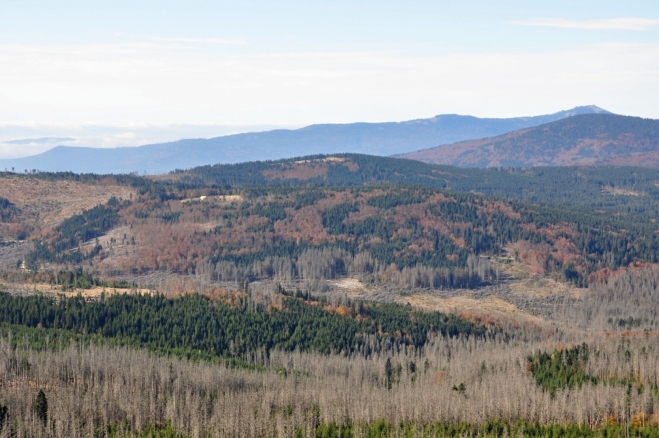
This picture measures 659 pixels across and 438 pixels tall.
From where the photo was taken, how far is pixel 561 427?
411 feet

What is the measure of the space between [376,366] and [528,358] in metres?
24.7

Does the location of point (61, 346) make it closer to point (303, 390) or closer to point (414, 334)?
point (303, 390)

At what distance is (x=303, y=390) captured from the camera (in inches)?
5704

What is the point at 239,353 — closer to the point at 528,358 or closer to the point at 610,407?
the point at 528,358

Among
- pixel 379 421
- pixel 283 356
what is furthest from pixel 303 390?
pixel 283 356

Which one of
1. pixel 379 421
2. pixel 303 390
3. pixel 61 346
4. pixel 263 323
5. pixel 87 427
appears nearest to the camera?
pixel 87 427

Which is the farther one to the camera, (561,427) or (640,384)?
(640,384)

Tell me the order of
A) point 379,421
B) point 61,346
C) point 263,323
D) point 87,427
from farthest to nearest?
point 263,323
point 61,346
point 379,421
point 87,427

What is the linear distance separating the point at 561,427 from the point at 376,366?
162 ft

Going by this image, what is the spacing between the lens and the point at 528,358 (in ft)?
541

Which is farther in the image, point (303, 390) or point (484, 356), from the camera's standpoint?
point (484, 356)

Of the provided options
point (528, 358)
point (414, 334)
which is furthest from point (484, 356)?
point (414, 334)

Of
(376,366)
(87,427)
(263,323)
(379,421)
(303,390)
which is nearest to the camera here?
(87,427)

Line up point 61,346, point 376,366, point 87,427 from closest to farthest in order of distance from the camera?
1. point 87,427
2. point 61,346
3. point 376,366
